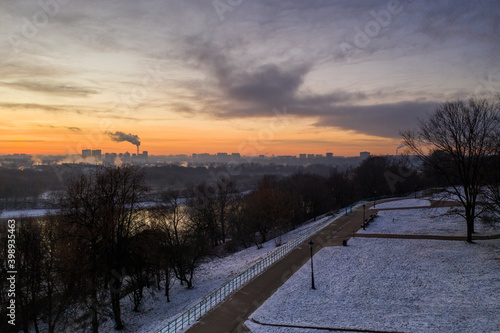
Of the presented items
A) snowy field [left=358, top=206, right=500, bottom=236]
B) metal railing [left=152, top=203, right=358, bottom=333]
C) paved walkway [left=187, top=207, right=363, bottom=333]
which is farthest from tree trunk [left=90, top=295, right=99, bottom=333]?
snowy field [left=358, top=206, right=500, bottom=236]

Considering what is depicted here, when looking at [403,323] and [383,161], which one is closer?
[403,323]

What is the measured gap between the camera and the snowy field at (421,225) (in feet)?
89.7

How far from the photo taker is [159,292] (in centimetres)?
2592

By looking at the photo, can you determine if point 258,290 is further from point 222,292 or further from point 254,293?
point 222,292

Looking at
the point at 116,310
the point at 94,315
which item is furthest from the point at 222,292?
the point at 94,315

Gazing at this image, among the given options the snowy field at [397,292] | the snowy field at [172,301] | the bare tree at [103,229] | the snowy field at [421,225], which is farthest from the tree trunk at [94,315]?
the snowy field at [421,225]

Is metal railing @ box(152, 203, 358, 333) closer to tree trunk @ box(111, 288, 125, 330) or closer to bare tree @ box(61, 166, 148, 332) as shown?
tree trunk @ box(111, 288, 125, 330)

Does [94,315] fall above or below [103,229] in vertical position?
below

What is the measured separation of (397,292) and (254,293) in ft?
25.9

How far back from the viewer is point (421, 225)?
102 ft

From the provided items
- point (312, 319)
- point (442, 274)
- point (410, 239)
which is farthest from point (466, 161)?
point (312, 319)

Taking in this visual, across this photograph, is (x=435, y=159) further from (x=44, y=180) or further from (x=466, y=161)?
(x=44, y=180)

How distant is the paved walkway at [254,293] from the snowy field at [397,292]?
594 mm

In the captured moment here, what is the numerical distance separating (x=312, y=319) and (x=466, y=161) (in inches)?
833
